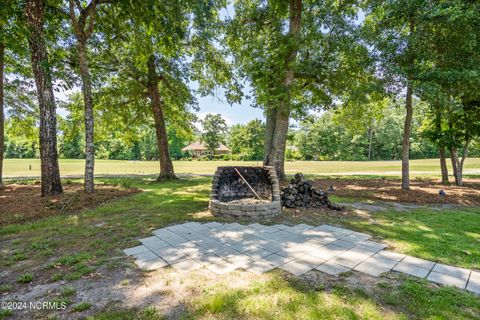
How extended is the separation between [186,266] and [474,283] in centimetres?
347

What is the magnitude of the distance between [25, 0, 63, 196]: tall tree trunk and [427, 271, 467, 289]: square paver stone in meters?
8.64

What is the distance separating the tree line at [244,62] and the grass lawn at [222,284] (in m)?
4.09

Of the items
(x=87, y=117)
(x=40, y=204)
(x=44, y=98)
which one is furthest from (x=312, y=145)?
(x=40, y=204)

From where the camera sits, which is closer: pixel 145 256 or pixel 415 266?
pixel 415 266

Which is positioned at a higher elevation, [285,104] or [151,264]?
[285,104]

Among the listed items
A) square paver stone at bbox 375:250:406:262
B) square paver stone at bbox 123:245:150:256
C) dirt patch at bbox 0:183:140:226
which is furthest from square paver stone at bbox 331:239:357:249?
dirt patch at bbox 0:183:140:226

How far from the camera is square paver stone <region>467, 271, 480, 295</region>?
253 cm

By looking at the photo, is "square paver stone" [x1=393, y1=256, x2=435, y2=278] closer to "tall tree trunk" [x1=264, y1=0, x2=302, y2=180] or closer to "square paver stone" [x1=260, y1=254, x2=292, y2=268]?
"square paver stone" [x1=260, y1=254, x2=292, y2=268]

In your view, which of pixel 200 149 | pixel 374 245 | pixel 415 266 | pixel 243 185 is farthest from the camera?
pixel 200 149

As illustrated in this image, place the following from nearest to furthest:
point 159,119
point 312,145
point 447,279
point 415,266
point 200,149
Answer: point 447,279
point 415,266
point 159,119
point 312,145
point 200,149

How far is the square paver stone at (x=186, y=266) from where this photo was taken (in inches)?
115

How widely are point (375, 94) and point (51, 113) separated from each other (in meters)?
10.6

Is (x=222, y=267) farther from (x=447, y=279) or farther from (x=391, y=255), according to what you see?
(x=447, y=279)

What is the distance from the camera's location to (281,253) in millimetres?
3426
